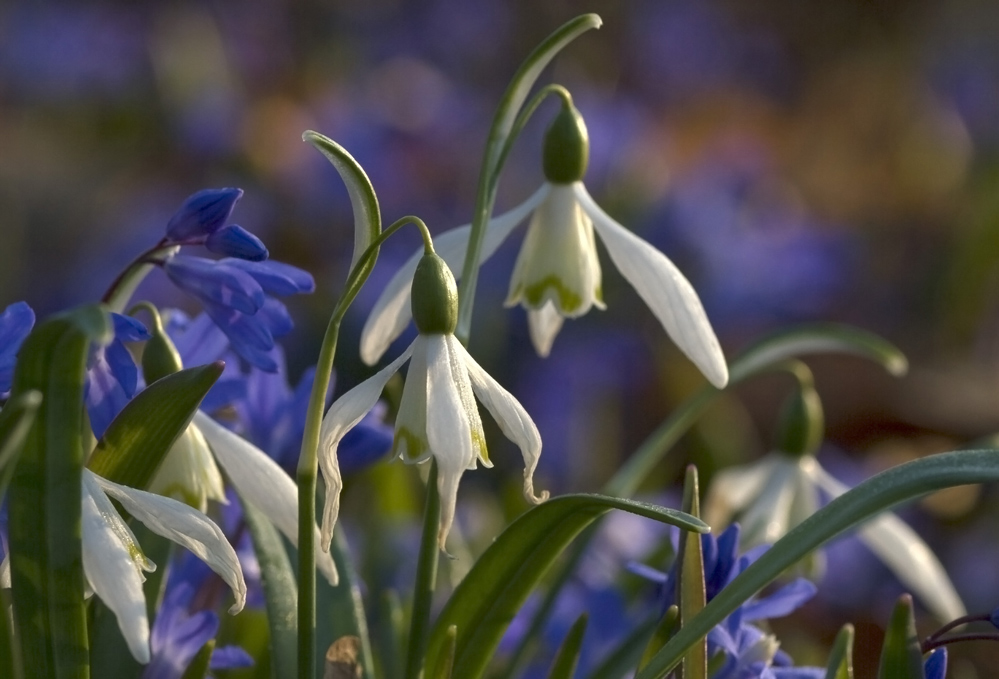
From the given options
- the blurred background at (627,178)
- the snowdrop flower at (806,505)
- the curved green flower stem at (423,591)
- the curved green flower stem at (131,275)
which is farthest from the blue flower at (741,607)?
the blurred background at (627,178)

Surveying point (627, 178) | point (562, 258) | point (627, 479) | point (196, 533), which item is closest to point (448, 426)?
point (196, 533)

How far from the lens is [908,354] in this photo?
10.9ft

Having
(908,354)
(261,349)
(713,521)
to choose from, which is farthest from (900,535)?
(908,354)

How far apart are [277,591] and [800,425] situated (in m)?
0.51

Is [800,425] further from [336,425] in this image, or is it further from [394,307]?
[336,425]

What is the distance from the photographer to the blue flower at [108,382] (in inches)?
25.6

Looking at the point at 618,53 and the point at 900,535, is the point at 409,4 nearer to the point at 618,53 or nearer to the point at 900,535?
the point at 618,53

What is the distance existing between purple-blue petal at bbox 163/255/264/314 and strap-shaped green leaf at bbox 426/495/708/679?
19cm

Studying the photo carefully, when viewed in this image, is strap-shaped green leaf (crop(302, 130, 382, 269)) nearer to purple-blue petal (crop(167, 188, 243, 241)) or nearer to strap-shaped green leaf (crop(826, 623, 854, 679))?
purple-blue petal (crop(167, 188, 243, 241))

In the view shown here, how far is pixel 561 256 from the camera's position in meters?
0.78

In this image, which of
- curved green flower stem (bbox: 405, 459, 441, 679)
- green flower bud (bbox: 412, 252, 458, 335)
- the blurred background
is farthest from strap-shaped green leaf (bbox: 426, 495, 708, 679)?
the blurred background

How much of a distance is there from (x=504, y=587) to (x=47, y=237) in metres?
3.90

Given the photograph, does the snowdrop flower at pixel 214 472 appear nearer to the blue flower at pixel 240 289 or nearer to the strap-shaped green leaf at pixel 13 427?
the blue flower at pixel 240 289

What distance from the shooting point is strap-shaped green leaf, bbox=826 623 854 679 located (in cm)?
70
